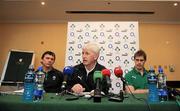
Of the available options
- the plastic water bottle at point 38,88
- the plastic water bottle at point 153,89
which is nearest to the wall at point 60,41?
the plastic water bottle at point 38,88

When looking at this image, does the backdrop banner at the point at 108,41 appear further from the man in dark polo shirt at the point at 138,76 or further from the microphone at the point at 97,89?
the microphone at the point at 97,89

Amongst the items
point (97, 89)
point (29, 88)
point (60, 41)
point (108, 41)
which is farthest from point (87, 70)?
point (60, 41)

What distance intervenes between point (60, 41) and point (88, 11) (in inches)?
52.3

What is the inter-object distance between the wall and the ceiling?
0.20 metres

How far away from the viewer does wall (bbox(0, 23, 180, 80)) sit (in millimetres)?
5988

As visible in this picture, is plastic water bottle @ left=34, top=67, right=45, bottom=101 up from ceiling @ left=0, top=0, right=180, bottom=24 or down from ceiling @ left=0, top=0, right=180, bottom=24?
down

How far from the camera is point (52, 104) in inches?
56.7

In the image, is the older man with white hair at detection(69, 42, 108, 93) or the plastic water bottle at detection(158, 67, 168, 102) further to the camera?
the older man with white hair at detection(69, 42, 108, 93)

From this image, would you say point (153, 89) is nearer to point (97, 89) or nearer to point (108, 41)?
point (97, 89)

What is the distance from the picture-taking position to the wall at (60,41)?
236 inches

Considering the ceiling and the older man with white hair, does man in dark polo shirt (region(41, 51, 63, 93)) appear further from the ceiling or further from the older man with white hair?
the ceiling

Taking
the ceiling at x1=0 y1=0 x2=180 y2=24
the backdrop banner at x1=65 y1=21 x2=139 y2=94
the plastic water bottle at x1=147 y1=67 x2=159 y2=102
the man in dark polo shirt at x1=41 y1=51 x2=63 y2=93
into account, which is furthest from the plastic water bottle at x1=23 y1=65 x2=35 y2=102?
the ceiling at x1=0 y1=0 x2=180 y2=24

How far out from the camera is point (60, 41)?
6.14 metres

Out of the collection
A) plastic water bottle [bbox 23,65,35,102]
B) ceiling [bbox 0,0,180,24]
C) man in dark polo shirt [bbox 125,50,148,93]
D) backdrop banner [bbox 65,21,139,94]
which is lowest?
plastic water bottle [bbox 23,65,35,102]
